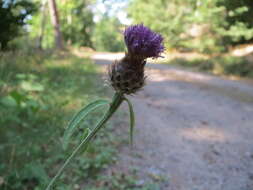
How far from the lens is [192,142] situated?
4957 mm

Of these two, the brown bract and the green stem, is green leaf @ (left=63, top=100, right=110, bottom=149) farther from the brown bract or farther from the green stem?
the brown bract

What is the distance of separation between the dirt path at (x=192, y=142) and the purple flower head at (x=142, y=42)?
0.23 metres

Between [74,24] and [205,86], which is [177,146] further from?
[74,24]

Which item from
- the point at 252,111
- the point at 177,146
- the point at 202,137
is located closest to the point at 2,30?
the point at 177,146

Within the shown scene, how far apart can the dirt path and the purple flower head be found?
23 cm

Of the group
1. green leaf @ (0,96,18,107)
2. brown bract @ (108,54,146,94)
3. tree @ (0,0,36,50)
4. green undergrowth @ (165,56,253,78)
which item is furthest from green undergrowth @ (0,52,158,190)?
green undergrowth @ (165,56,253,78)

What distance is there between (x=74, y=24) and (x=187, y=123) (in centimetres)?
2301

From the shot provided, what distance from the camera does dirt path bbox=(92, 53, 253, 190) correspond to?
3.65 metres

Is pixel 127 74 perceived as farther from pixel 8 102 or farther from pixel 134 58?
pixel 8 102

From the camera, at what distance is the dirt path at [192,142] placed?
365cm

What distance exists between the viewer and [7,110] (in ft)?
13.5

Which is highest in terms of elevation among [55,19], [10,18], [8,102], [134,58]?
[55,19]

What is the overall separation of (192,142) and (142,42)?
3673mm

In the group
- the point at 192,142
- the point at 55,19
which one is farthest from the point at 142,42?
the point at 55,19
